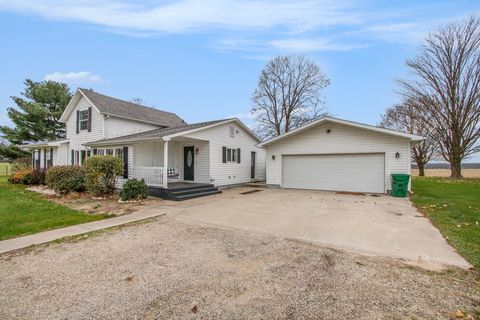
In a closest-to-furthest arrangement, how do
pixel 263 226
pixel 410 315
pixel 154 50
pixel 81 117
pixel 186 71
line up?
1. pixel 410 315
2. pixel 263 226
3. pixel 154 50
4. pixel 81 117
5. pixel 186 71

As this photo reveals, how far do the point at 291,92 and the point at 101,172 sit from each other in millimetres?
20916

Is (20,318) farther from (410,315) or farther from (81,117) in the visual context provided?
(81,117)

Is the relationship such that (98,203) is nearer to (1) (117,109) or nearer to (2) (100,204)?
(2) (100,204)

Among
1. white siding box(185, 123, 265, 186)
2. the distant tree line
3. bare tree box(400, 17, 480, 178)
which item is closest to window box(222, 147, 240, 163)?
white siding box(185, 123, 265, 186)

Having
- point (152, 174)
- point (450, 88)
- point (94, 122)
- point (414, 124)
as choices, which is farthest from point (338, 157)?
point (414, 124)

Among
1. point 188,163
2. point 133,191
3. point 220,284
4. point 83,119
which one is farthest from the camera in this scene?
point 83,119

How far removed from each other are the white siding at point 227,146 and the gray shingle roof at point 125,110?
6.36m

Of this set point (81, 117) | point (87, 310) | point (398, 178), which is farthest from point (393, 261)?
point (81, 117)

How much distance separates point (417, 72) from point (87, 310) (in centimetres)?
2701

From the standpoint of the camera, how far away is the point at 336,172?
517 inches

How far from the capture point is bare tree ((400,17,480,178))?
1995 centimetres

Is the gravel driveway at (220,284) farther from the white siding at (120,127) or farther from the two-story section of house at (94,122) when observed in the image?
the white siding at (120,127)

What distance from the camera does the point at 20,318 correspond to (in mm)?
2604

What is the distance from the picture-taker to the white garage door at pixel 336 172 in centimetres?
1229
